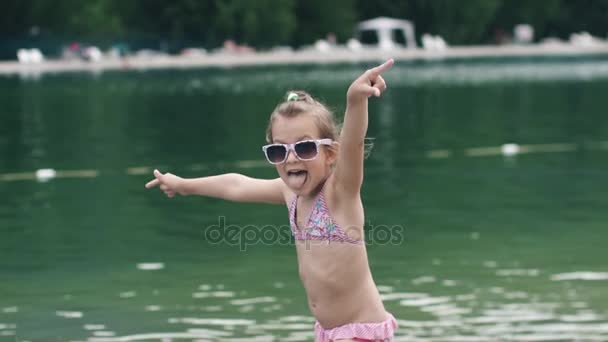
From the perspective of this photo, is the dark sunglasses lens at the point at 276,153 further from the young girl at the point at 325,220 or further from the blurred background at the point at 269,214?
the blurred background at the point at 269,214

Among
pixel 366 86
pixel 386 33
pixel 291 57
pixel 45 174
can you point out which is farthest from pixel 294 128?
pixel 386 33

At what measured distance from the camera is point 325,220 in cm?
639

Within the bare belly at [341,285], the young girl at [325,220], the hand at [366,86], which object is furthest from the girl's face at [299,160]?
the hand at [366,86]

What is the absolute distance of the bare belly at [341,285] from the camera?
6383 millimetres

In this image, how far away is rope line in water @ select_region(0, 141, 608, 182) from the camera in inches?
802

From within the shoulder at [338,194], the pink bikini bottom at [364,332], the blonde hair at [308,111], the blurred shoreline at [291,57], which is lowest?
the pink bikini bottom at [364,332]

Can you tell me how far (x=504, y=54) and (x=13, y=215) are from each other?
7588cm

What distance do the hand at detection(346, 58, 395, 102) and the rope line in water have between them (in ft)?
47.8

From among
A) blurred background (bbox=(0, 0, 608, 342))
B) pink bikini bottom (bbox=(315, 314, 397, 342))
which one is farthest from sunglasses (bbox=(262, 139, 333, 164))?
blurred background (bbox=(0, 0, 608, 342))

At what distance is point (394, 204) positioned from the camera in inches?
638

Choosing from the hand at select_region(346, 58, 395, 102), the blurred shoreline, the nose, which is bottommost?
the nose

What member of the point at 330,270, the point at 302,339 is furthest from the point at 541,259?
the point at 330,270

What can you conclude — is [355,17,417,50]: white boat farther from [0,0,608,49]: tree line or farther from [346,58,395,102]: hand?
[346,58,395,102]: hand

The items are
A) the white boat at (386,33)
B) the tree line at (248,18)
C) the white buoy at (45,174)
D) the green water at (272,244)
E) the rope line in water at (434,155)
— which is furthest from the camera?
the white boat at (386,33)
